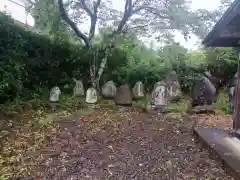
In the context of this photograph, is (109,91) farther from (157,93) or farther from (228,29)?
(228,29)

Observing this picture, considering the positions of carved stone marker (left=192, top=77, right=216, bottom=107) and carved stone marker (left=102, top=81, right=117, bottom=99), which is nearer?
carved stone marker (left=192, top=77, right=216, bottom=107)

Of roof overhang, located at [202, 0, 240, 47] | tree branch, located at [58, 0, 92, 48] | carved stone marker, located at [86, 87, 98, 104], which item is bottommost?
carved stone marker, located at [86, 87, 98, 104]

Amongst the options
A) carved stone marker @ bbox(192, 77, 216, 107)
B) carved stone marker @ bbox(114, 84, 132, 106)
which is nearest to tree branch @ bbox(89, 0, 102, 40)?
carved stone marker @ bbox(114, 84, 132, 106)

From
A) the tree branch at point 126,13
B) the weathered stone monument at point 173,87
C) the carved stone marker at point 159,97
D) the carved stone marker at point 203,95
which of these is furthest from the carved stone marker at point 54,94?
the carved stone marker at point 203,95

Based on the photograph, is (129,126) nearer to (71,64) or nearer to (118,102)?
(118,102)

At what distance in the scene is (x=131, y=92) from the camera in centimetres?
1059

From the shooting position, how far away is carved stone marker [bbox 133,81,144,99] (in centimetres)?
1065

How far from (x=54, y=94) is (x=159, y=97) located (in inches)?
139

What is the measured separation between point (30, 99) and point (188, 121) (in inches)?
196

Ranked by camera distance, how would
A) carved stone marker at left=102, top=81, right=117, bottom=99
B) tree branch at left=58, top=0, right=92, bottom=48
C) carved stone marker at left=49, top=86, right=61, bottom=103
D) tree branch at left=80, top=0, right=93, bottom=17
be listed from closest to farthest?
A: 1. tree branch at left=58, top=0, right=92, bottom=48
2. carved stone marker at left=49, top=86, right=61, bottom=103
3. tree branch at left=80, top=0, right=93, bottom=17
4. carved stone marker at left=102, top=81, right=117, bottom=99

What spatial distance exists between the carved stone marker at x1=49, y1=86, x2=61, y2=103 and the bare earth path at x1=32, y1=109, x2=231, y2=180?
6.13ft

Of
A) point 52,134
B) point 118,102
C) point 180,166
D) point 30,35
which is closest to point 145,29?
point 118,102

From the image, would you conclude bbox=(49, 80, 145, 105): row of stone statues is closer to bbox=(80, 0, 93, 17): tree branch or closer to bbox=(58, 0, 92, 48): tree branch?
bbox=(58, 0, 92, 48): tree branch

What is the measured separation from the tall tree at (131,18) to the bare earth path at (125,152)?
11.1ft
